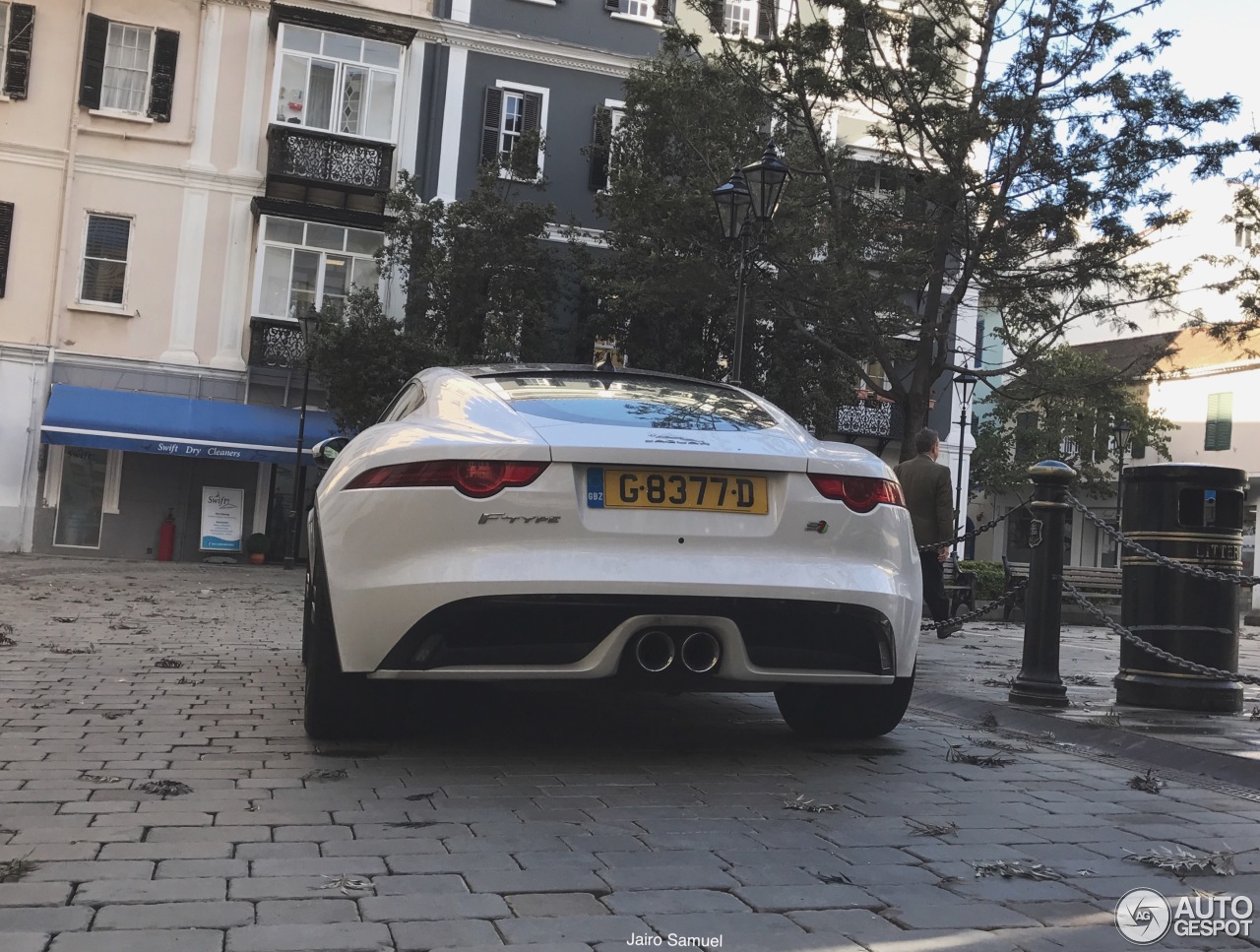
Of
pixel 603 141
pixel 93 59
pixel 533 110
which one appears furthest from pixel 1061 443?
pixel 93 59

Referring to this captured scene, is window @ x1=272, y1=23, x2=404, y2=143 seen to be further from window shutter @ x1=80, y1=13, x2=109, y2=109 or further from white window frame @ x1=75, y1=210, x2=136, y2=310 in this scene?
white window frame @ x1=75, y1=210, x2=136, y2=310

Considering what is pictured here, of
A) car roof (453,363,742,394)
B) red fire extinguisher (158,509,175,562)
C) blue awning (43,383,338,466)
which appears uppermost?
blue awning (43,383,338,466)

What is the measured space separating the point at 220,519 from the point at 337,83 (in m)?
8.92

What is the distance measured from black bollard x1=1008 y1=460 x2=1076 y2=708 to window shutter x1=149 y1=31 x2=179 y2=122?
2282cm

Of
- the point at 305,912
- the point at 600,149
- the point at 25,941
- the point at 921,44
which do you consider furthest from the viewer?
the point at 600,149

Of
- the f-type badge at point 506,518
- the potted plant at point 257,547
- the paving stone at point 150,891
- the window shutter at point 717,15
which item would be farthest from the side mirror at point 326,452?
the potted plant at point 257,547

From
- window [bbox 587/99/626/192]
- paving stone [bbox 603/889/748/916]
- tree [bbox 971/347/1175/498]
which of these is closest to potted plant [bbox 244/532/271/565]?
window [bbox 587/99/626/192]

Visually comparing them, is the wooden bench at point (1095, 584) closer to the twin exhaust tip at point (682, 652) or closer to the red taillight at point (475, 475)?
the twin exhaust tip at point (682, 652)

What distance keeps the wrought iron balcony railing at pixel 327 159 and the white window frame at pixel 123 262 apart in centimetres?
288

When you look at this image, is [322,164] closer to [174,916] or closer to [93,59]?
[93,59]

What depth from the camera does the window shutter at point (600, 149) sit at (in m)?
27.2

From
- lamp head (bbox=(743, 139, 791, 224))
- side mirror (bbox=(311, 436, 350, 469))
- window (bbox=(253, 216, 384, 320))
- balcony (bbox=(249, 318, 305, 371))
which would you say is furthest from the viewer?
window (bbox=(253, 216, 384, 320))

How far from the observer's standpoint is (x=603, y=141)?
1084 inches

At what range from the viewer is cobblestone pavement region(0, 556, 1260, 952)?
2.78 m
